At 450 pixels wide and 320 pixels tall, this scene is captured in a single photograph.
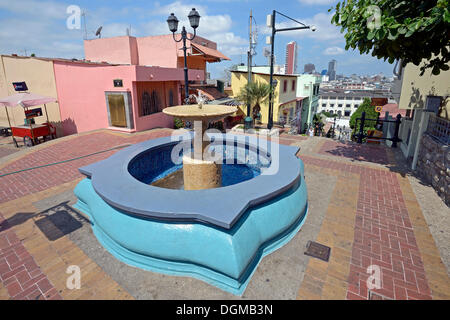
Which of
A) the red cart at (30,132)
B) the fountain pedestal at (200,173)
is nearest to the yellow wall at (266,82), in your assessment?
the red cart at (30,132)

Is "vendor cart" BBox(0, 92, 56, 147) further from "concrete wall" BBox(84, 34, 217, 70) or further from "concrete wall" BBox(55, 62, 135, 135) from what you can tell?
"concrete wall" BBox(84, 34, 217, 70)

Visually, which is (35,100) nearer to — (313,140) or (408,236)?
(313,140)

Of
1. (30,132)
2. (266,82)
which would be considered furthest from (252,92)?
(30,132)

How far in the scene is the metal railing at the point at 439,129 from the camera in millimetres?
7314

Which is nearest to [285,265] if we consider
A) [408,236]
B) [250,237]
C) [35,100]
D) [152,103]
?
[250,237]

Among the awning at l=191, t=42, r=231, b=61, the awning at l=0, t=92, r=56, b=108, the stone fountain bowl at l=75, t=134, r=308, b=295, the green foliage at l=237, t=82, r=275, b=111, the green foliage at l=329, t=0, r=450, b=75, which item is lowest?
the stone fountain bowl at l=75, t=134, r=308, b=295

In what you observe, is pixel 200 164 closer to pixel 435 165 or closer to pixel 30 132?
pixel 435 165

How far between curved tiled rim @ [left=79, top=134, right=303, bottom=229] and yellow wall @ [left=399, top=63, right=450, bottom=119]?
648cm

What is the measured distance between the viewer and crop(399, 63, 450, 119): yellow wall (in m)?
8.36

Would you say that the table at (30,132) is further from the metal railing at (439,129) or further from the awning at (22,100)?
the metal railing at (439,129)

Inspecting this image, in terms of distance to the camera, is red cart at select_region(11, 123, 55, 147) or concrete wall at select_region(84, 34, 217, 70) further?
concrete wall at select_region(84, 34, 217, 70)

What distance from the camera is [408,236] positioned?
523cm

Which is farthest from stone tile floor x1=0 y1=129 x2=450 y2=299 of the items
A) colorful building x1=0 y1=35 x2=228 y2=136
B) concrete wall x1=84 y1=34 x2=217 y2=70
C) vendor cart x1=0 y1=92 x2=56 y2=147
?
concrete wall x1=84 y1=34 x2=217 y2=70

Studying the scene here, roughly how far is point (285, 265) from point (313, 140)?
408 inches
